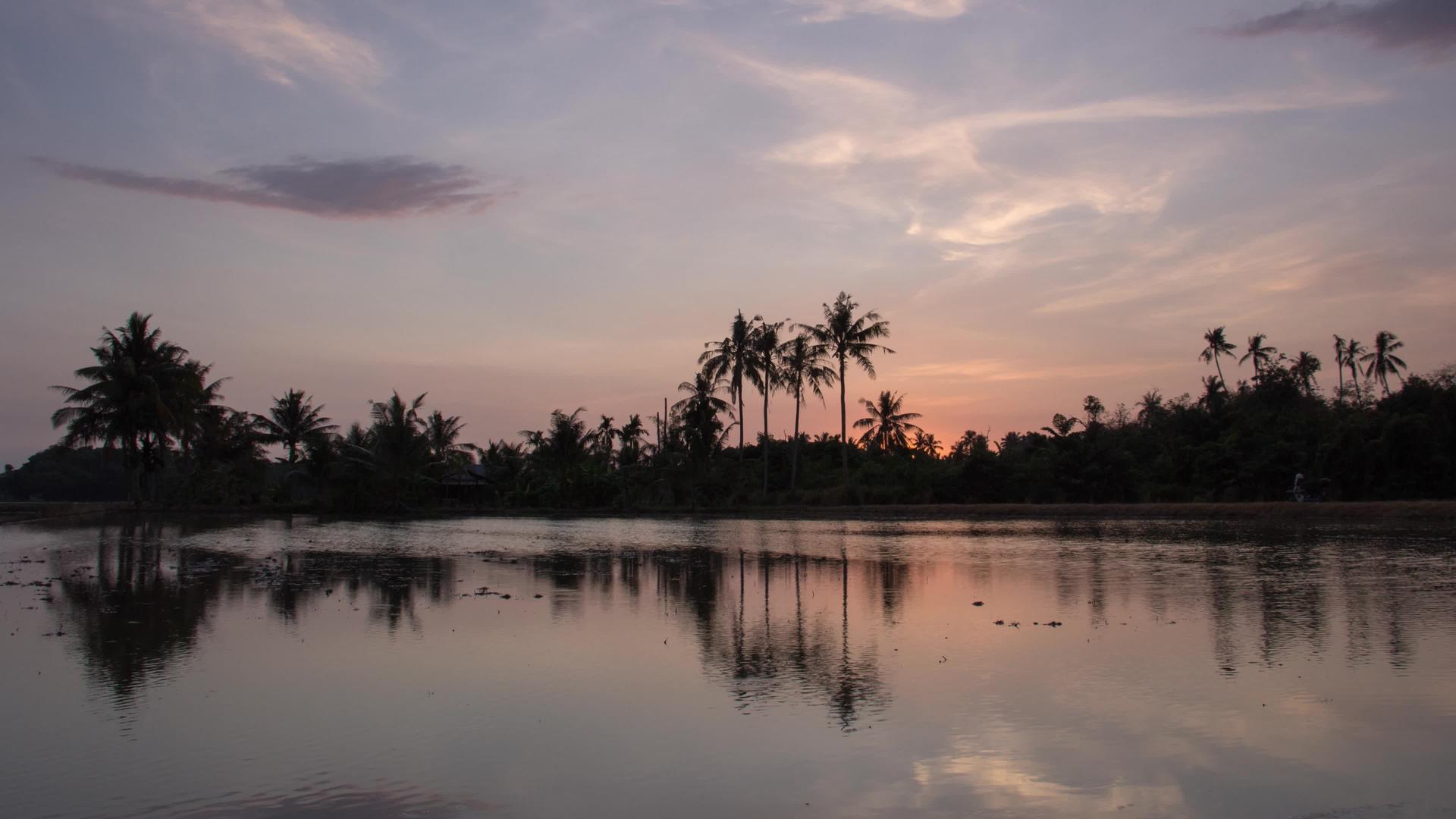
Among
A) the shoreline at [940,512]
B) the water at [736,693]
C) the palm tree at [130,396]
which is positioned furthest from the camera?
the palm tree at [130,396]

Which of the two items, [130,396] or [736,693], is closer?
[736,693]

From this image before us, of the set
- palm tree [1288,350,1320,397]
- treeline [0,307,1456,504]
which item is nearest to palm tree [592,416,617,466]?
treeline [0,307,1456,504]

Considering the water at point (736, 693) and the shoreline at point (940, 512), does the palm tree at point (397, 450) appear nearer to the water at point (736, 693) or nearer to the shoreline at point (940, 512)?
the shoreline at point (940, 512)

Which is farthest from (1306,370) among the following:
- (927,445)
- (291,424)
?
(291,424)

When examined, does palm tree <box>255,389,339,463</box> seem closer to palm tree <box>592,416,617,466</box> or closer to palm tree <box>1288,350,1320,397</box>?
palm tree <box>592,416,617,466</box>

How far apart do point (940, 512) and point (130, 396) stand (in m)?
39.0

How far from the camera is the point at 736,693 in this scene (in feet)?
30.2

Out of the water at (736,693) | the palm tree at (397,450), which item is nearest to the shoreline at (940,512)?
the palm tree at (397,450)

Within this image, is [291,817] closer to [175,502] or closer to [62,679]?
[62,679]

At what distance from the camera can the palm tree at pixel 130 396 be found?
48000 mm

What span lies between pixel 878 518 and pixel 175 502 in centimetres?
3775

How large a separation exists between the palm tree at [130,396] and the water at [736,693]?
32891mm

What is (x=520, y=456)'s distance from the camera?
66.4 m

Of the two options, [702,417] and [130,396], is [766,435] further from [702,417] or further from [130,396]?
[130,396]
